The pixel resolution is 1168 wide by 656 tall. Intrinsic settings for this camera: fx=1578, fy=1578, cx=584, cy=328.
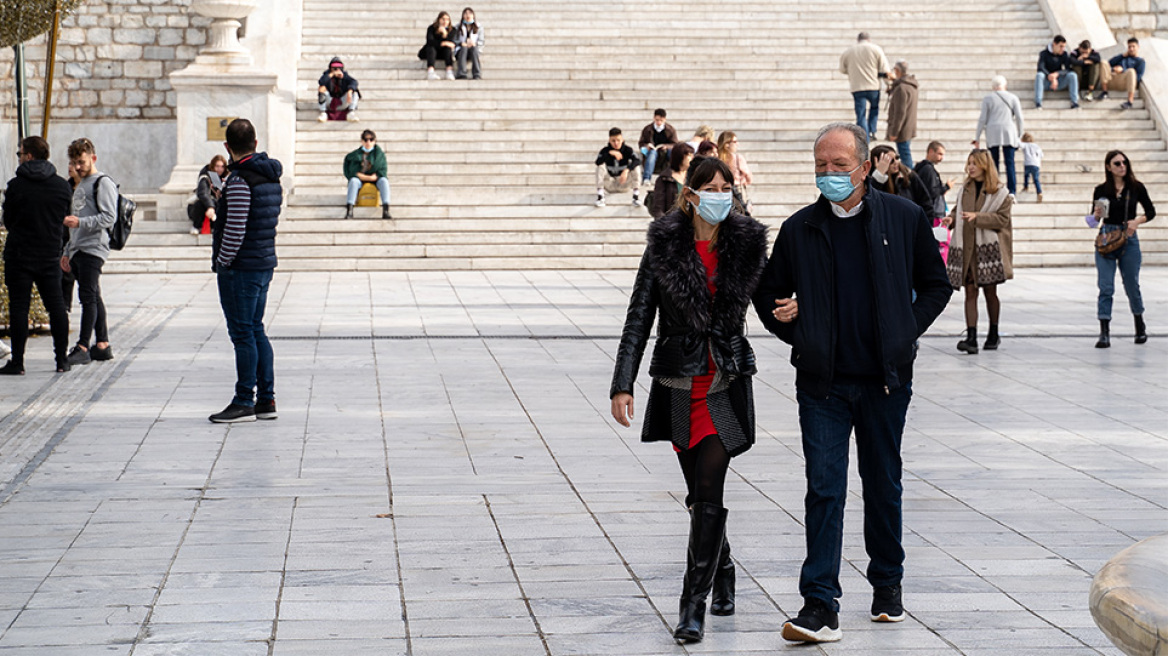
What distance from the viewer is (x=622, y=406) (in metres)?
5.05

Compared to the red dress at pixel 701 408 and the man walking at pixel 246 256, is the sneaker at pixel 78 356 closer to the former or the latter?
the man walking at pixel 246 256

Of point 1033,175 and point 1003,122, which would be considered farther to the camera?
point 1033,175

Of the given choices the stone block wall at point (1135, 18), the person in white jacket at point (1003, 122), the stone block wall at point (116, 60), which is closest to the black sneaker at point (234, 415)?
the person in white jacket at point (1003, 122)

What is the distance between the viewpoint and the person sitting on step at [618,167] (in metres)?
20.9

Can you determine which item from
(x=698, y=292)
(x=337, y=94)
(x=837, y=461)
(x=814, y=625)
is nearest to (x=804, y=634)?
(x=814, y=625)

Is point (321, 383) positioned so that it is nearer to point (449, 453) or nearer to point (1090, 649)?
point (449, 453)

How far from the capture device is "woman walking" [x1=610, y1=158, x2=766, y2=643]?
497 cm

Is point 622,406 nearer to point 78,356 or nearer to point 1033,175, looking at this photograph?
point 78,356

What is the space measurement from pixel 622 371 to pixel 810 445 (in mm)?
649

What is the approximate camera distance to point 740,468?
7.61 m

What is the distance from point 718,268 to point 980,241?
7.20 m

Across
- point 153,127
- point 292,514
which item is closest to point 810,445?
point 292,514

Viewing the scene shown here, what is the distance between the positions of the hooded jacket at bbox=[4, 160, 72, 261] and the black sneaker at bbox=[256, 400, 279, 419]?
2.71 metres

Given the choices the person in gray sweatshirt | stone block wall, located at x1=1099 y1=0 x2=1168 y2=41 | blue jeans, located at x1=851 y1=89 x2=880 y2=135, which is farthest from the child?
the person in gray sweatshirt
